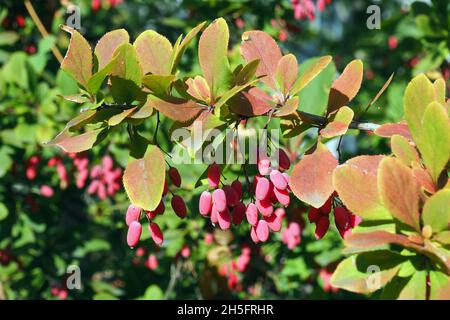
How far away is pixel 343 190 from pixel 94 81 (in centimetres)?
35

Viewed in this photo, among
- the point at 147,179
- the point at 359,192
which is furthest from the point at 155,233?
the point at 359,192

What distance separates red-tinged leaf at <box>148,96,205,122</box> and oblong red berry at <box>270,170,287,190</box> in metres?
0.14

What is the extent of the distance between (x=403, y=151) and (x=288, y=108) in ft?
0.51

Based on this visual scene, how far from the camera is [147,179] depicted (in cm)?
88

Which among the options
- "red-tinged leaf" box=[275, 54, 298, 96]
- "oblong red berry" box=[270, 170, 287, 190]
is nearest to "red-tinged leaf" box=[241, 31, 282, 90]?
"red-tinged leaf" box=[275, 54, 298, 96]

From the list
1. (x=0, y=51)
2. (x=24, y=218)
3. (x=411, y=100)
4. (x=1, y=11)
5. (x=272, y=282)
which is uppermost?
(x=1, y=11)

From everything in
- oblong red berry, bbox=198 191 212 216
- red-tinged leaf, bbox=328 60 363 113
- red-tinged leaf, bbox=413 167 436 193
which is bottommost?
oblong red berry, bbox=198 191 212 216

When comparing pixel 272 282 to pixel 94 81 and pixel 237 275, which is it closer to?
pixel 237 275

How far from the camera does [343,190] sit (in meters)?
0.77

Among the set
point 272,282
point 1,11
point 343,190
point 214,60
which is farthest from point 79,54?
point 1,11

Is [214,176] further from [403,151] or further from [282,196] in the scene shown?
[403,151]

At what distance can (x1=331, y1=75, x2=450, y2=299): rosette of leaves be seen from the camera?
2.35ft

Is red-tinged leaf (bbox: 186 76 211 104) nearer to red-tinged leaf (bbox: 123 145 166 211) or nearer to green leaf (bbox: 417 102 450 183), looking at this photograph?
red-tinged leaf (bbox: 123 145 166 211)

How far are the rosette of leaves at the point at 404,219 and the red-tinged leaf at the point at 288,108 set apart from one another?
0.37 feet
